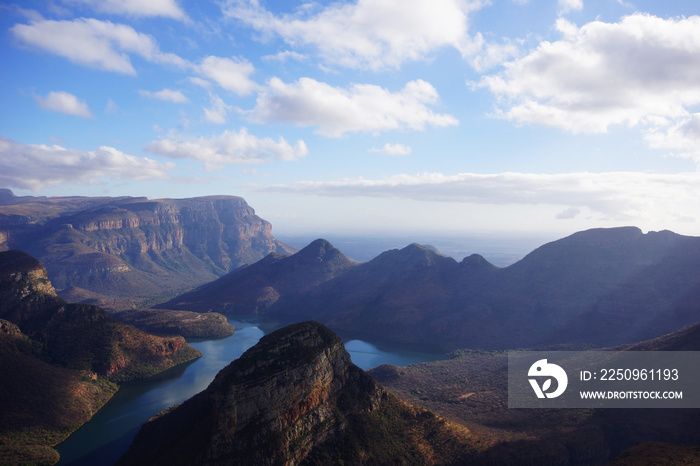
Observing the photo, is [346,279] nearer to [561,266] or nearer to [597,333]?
[561,266]

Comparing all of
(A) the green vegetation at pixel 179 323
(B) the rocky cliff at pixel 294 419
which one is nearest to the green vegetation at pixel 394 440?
(B) the rocky cliff at pixel 294 419

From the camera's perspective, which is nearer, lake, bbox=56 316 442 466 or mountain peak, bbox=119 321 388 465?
mountain peak, bbox=119 321 388 465

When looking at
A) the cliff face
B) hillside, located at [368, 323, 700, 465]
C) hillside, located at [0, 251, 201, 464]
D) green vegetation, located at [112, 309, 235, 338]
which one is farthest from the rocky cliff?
green vegetation, located at [112, 309, 235, 338]

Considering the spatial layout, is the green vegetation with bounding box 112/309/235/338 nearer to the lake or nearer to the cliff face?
the lake

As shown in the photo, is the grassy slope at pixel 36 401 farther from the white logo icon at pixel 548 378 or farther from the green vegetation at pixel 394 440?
the white logo icon at pixel 548 378

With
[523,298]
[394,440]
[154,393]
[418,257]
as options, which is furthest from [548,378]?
[418,257]
